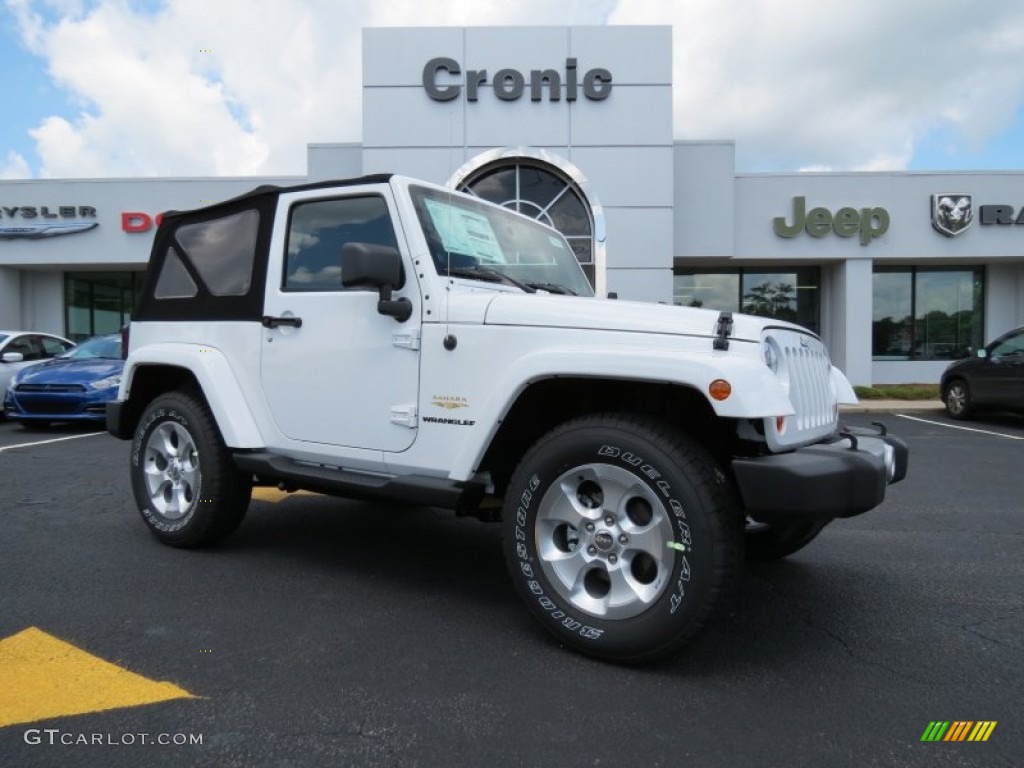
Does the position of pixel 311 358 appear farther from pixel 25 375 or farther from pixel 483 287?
pixel 25 375

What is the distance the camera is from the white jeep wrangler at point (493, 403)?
2547 mm

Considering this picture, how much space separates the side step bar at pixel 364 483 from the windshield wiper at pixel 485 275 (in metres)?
0.94

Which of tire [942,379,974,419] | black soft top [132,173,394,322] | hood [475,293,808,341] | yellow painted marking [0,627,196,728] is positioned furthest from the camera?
tire [942,379,974,419]

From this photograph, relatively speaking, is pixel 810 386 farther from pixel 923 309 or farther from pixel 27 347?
pixel 923 309

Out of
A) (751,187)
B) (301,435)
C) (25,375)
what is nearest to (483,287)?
(301,435)

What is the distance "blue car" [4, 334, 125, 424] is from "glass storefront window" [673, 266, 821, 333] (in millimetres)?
13583

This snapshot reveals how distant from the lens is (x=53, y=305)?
65.1 feet

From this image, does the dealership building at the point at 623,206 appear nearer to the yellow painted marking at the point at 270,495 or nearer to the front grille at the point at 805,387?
the yellow painted marking at the point at 270,495

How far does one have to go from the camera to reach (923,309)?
18672 millimetres

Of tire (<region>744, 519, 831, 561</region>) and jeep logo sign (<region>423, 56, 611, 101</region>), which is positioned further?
jeep logo sign (<region>423, 56, 611, 101</region>)

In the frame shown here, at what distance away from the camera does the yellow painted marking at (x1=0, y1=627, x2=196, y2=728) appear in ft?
7.85

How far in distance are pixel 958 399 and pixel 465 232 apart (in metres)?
11.6

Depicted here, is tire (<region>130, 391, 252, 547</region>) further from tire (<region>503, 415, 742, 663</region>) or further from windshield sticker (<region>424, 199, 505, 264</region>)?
tire (<region>503, 415, 742, 663</region>)

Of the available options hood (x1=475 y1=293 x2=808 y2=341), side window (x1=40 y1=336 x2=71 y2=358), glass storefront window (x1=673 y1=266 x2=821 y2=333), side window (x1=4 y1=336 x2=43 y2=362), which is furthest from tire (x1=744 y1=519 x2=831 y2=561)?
glass storefront window (x1=673 y1=266 x2=821 y2=333)
